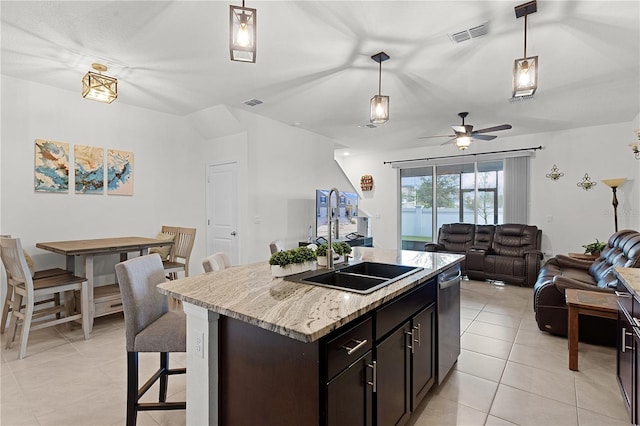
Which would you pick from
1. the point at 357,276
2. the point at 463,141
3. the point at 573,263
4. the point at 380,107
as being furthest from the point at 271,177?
the point at 573,263

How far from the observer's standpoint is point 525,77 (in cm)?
212

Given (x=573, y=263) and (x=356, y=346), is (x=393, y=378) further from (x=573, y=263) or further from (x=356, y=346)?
(x=573, y=263)

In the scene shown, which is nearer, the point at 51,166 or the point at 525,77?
the point at 525,77

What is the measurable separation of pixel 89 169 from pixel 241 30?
12.2 ft

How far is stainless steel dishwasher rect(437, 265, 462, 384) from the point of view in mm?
2260

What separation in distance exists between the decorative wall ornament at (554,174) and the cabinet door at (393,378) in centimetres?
560

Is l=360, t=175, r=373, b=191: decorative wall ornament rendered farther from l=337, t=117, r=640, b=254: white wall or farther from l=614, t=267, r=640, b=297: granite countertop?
l=614, t=267, r=640, b=297: granite countertop

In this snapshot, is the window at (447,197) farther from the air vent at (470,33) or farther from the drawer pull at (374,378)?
the drawer pull at (374,378)

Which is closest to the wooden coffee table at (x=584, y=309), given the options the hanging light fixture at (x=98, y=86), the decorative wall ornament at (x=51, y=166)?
the hanging light fixture at (x=98, y=86)

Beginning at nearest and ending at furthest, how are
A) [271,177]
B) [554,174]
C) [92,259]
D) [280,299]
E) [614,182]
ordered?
[280,299] < [92,259] < [614,182] < [271,177] < [554,174]

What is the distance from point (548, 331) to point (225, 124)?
499 cm

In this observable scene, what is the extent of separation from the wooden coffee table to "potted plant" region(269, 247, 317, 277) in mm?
2248

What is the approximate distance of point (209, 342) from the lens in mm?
1461

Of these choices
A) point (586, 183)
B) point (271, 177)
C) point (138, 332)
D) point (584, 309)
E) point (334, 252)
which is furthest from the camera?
point (586, 183)
